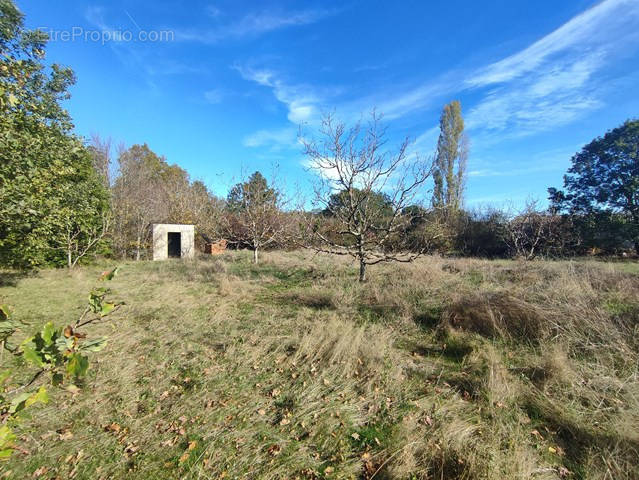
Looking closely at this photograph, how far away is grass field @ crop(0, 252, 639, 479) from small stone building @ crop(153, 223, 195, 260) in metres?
9.89

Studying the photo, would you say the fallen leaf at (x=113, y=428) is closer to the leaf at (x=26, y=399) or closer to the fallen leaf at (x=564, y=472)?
the leaf at (x=26, y=399)

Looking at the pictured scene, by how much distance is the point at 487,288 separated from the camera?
19.9 ft

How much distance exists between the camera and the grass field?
2191mm

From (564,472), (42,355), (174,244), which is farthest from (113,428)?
(174,244)

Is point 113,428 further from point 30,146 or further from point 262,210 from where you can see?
point 262,210

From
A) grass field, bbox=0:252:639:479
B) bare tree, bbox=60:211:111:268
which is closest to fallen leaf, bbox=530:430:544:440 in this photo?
grass field, bbox=0:252:639:479

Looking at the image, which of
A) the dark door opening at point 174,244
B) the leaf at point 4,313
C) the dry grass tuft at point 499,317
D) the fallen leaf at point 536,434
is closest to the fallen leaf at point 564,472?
the fallen leaf at point 536,434

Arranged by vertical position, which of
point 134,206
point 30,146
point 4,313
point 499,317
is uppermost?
point 134,206

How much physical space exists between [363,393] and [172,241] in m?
17.4

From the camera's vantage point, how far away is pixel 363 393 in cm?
309

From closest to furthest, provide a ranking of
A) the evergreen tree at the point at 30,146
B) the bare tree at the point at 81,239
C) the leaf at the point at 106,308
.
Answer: the leaf at the point at 106,308
the evergreen tree at the point at 30,146
the bare tree at the point at 81,239

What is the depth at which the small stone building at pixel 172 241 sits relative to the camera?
15227 mm

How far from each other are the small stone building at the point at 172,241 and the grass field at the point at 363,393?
A: 32.4 feet

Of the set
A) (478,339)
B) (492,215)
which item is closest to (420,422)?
(478,339)
